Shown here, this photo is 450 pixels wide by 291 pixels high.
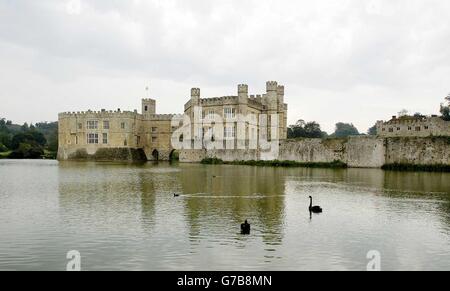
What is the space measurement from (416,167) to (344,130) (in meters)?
122

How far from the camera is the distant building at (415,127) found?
46.2 meters

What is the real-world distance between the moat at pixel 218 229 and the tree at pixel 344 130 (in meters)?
136

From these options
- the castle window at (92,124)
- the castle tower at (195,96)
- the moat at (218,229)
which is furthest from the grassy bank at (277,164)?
the moat at (218,229)

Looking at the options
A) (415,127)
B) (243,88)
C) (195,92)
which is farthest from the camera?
(195,92)

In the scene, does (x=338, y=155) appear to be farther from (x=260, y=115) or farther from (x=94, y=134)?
(x=94, y=134)

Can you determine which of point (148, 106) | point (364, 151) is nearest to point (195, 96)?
point (148, 106)

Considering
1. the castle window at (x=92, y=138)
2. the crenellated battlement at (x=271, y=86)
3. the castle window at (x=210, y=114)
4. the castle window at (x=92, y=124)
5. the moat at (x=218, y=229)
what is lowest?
the moat at (x=218, y=229)

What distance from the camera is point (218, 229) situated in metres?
13.3

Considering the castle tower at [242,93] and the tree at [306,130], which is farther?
the tree at [306,130]

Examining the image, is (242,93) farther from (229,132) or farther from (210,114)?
(210,114)

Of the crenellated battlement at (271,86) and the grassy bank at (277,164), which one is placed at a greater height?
the crenellated battlement at (271,86)

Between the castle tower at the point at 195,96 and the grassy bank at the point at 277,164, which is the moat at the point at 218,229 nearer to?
the grassy bank at the point at 277,164

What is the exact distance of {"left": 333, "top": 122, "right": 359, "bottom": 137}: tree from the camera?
155m

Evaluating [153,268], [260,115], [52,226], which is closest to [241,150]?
[260,115]
